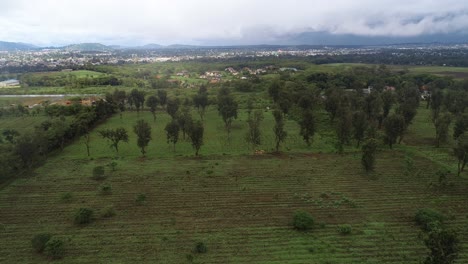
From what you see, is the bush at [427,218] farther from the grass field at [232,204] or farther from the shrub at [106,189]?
the shrub at [106,189]

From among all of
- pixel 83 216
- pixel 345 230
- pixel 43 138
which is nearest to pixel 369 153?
pixel 345 230

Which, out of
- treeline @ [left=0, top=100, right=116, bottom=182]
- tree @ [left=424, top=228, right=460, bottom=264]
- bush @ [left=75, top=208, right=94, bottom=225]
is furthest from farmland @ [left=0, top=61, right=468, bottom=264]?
tree @ [left=424, top=228, right=460, bottom=264]

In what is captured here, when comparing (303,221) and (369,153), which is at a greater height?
(369,153)

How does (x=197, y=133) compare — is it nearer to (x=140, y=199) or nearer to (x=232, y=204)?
(x=140, y=199)

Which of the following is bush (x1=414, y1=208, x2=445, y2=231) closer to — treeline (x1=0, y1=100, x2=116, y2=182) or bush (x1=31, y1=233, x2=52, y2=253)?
bush (x1=31, y1=233, x2=52, y2=253)

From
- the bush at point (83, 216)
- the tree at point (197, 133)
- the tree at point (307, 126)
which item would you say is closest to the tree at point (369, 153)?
the tree at point (307, 126)
